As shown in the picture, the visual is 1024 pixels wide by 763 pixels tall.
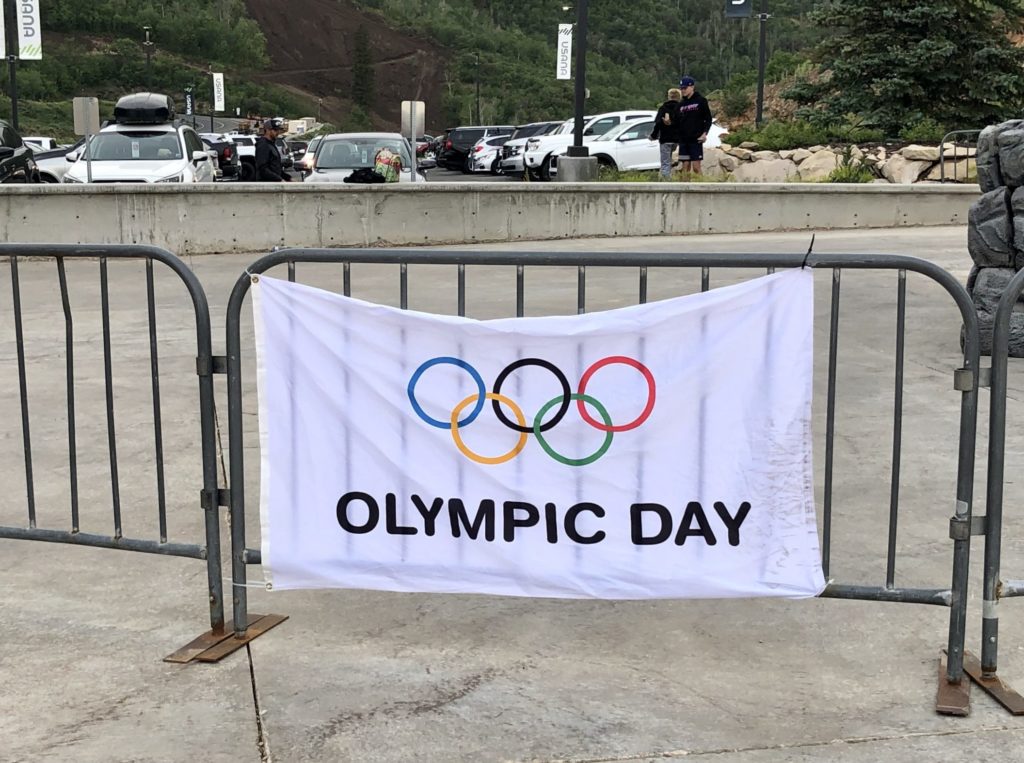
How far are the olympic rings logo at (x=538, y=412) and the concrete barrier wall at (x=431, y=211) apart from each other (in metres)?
11.6

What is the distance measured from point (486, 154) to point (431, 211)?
2576 cm

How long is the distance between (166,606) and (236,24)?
524 feet

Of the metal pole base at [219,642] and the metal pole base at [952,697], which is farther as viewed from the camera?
the metal pole base at [219,642]

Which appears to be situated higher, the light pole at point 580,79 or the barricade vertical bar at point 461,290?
the light pole at point 580,79

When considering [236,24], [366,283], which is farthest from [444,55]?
[366,283]

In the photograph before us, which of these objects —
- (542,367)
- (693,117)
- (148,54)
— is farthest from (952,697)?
(148,54)

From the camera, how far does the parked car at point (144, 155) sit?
17594 millimetres

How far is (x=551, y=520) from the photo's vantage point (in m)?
3.80

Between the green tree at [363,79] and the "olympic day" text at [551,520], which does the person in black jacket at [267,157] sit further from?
the green tree at [363,79]

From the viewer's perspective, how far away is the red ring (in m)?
3.69

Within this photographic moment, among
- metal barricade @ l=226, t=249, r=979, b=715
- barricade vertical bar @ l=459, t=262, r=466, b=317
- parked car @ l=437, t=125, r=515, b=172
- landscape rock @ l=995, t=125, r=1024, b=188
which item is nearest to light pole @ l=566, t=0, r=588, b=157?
landscape rock @ l=995, t=125, r=1024, b=188

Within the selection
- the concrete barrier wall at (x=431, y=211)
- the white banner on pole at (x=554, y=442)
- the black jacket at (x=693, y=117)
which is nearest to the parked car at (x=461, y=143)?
the black jacket at (x=693, y=117)

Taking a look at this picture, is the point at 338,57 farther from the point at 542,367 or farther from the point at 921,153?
the point at 542,367

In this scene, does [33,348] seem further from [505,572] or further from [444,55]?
[444,55]
